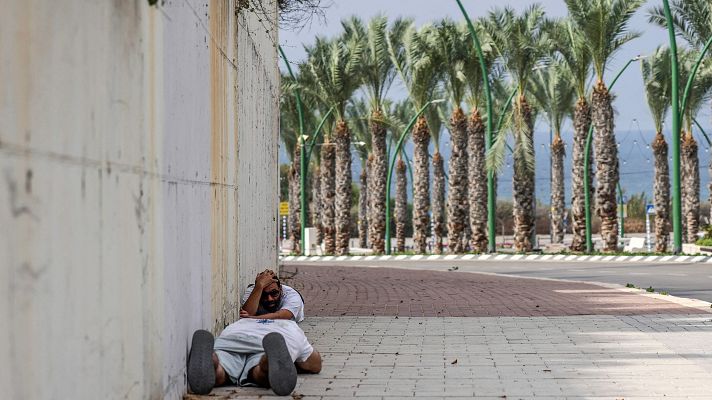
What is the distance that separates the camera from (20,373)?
404 cm

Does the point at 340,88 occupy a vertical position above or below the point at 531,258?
above

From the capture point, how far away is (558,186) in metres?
55.2

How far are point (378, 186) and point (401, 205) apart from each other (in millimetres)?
11734

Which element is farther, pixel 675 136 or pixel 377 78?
pixel 377 78

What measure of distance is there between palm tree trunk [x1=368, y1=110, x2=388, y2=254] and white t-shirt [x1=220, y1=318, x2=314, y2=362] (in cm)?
3811

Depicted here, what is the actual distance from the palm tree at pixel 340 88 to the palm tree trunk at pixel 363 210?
58.8 ft

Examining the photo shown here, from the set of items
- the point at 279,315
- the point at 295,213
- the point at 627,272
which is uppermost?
the point at 295,213

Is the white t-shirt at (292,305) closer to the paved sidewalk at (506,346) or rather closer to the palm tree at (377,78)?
the paved sidewalk at (506,346)

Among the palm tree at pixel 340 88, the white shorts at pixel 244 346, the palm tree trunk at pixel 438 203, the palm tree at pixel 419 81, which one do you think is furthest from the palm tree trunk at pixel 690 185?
the white shorts at pixel 244 346

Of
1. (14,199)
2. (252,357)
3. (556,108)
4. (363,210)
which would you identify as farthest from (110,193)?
(363,210)

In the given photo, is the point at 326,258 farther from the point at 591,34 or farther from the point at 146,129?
the point at 146,129

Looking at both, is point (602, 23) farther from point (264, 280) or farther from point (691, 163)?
point (264, 280)

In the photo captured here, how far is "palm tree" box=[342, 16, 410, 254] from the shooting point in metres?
45.8

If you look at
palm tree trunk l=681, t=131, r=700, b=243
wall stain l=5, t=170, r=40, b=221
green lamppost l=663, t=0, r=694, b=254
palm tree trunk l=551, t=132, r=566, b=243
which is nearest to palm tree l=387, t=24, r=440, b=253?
palm tree trunk l=551, t=132, r=566, b=243
